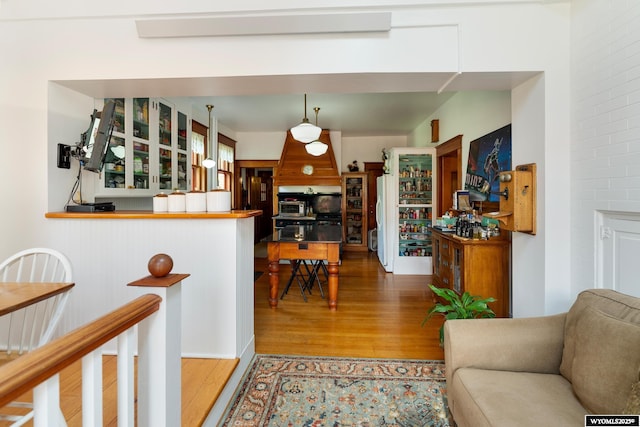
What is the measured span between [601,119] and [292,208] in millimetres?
4971

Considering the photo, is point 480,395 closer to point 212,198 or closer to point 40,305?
point 212,198

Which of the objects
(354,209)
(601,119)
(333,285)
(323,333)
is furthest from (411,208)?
(601,119)

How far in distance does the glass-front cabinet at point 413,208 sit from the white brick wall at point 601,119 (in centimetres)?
301

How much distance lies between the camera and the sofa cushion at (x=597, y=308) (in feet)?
4.31

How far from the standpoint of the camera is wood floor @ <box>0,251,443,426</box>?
178 cm

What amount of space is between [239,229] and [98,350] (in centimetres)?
138

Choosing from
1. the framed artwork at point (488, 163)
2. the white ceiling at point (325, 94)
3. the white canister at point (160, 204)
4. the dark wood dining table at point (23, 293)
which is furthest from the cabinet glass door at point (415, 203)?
the dark wood dining table at point (23, 293)

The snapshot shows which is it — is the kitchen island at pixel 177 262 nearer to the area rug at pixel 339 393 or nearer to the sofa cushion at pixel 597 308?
the area rug at pixel 339 393

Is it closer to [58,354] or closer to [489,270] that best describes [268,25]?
[58,354]

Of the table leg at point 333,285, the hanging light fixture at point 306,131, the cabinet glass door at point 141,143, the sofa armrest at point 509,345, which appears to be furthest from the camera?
the hanging light fixture at point 306,131

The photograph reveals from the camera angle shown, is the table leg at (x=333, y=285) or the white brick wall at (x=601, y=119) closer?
the white brick wall at (x=601, y=119)

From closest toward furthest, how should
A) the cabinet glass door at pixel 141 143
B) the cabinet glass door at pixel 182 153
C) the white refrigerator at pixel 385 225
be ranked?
1. the cabinet glass door at pixel 141 143
2. the cabinet glass door at pixel 182 153
3. the white refrigerator at pixel 385 225

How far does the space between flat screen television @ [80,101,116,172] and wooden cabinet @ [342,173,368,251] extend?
5.16m

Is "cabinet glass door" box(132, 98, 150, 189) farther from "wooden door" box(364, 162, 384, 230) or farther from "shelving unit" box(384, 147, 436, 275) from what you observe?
"wooden door" box(364, 162, 384, 230)
